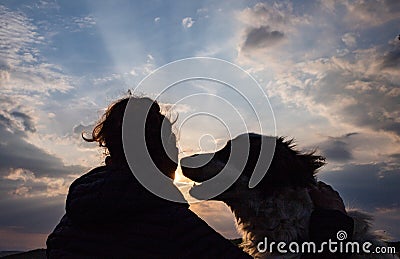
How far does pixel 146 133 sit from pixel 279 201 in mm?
2588

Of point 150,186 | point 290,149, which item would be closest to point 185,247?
point 150,186

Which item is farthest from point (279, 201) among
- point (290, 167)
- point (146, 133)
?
point (146, 133)

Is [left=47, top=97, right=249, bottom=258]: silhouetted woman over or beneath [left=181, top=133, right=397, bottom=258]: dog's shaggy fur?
beneath

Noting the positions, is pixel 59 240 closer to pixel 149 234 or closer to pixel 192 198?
pixel 149 234

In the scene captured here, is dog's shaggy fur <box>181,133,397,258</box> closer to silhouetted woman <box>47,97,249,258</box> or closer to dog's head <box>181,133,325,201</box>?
dog's head <box>181,133,325,201</box>

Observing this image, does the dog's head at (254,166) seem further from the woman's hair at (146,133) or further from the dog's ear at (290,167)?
the woman's hair at (146,133)

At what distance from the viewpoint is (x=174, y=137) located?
151 inches

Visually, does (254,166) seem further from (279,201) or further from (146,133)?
(146,133)

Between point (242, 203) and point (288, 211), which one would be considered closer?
point (288, 211)

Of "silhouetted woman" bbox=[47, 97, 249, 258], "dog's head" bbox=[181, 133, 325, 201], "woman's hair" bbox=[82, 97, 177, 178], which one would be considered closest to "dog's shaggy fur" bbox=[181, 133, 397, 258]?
"dog's head" bbox=[181, 133, 325, 201]

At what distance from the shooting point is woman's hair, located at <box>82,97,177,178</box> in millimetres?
3629

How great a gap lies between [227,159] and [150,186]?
312 centimetres

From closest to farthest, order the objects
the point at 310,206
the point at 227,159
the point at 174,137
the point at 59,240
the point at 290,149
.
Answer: the point at 59,240 < the point at 174,137 < the point at 310,206 < the point at 290,149 < the point at 227,159

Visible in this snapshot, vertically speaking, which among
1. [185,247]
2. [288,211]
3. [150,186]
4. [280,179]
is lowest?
[185,247]
